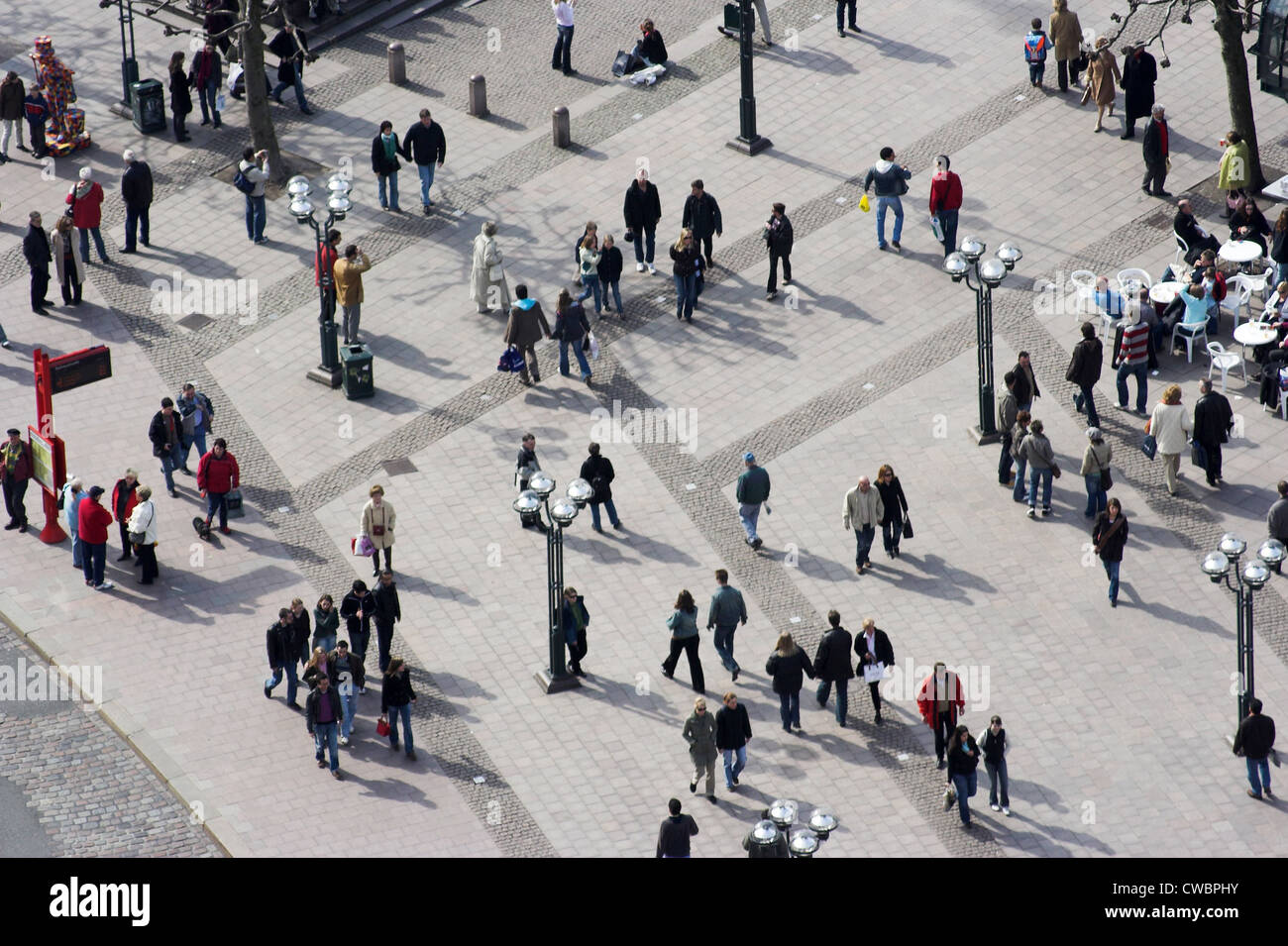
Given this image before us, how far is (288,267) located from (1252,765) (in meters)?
15.5

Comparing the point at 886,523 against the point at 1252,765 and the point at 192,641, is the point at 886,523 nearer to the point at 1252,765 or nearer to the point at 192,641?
the point at 1252,765

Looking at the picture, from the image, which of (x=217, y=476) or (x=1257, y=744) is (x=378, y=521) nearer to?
(x=217, y=476)

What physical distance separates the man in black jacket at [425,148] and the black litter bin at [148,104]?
4289 millimetres

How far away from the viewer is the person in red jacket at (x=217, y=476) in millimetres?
29141

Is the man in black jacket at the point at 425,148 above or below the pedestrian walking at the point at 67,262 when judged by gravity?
above

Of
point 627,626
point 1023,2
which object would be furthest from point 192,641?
point 1023,2

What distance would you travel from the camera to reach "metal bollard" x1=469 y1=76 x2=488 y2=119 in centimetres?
3700

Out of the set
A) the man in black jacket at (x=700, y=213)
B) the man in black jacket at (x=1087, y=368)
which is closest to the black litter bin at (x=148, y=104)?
the man in black jacket at (x=700, y=213)

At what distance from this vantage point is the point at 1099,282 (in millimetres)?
32281

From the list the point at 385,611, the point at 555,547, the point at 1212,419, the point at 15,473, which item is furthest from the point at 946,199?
the point at 15,473

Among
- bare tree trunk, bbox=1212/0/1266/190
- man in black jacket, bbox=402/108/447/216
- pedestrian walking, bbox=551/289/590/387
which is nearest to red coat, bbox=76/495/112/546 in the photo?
pedestrian walking, bbox=551/289/590/387

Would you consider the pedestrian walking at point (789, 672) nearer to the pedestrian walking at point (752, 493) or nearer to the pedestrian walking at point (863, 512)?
the pedestrian walking at point (863, 512)

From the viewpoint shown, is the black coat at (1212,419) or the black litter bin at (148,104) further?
the black litter bin at (148,104)

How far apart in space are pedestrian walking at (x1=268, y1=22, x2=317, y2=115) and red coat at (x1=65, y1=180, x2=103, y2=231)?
4272 millimetres
